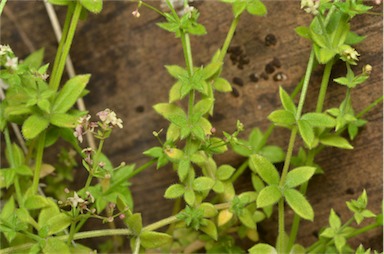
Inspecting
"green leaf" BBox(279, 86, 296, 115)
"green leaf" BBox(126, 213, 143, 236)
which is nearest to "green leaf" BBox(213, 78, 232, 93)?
"green leaf" BBox(279, 86, 296, 115)

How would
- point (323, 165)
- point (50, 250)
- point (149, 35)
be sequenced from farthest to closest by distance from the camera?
point (149, 35), point (323, 165), point (50, 250)

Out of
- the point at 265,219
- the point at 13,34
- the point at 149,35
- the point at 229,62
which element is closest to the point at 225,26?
the point at 229,62

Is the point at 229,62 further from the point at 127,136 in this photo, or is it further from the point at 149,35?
the point at 127,136

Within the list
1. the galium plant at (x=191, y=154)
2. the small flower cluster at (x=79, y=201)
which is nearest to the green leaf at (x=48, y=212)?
the galium plant at (x=191, y=154)

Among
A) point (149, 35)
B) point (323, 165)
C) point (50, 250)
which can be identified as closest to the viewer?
point (50, 250)

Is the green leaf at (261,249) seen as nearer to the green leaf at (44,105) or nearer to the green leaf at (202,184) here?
the green leaf at (202,184)

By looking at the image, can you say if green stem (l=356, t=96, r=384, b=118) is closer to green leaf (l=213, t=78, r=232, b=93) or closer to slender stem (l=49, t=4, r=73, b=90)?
green leaf (l=213, t=78, r=232, b=93)

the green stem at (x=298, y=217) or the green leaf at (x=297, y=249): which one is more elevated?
the green stem at (x=298, y=217)
